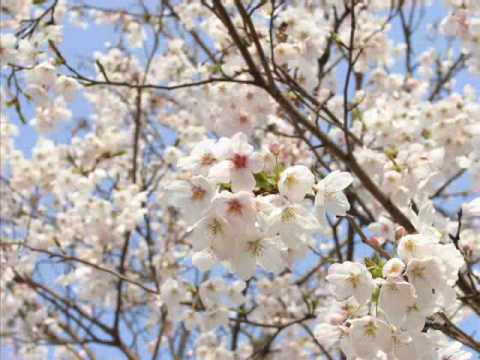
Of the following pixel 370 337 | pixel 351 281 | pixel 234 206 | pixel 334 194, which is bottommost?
pixel 370 337

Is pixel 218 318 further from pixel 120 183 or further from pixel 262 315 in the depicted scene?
pixel 120 183

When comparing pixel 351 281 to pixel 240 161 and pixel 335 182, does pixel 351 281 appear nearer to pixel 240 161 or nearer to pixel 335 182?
pixel 335 182

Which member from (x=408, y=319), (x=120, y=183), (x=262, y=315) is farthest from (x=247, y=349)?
(x=408, y=319)

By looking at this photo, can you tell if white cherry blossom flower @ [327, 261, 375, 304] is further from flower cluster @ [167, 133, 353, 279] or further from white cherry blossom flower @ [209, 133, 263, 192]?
white cherry blossom flower @ [209, 133, 263, 192]

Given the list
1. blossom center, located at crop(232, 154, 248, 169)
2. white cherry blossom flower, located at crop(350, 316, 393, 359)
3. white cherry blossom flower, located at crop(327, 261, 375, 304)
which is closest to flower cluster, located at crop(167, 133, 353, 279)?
blossom center, located at crop(232, 154, 248, 169)

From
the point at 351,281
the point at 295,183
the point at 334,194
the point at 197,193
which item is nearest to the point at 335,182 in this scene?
the point at 334,194

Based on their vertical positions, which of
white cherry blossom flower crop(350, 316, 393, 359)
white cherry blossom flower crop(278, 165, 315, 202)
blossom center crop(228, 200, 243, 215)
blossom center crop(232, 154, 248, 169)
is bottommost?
white cherry blossom flower crop(350, 316, 393, 359)

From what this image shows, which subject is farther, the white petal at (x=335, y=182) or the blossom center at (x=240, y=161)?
the white petal at (x=335, y=182)

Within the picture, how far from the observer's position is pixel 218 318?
3545mm

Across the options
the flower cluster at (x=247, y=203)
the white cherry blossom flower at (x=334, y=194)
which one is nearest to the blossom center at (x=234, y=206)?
the flower cluster at (x=247, y=203)

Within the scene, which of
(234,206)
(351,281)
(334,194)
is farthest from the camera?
(334,194)

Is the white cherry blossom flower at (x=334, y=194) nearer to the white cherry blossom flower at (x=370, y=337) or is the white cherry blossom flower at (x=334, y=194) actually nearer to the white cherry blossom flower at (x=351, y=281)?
the white cherry blossom flower at (x=351, y=281)

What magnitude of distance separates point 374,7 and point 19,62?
4.18 metres

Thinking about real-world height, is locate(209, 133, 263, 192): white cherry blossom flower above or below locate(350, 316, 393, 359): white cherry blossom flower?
above
